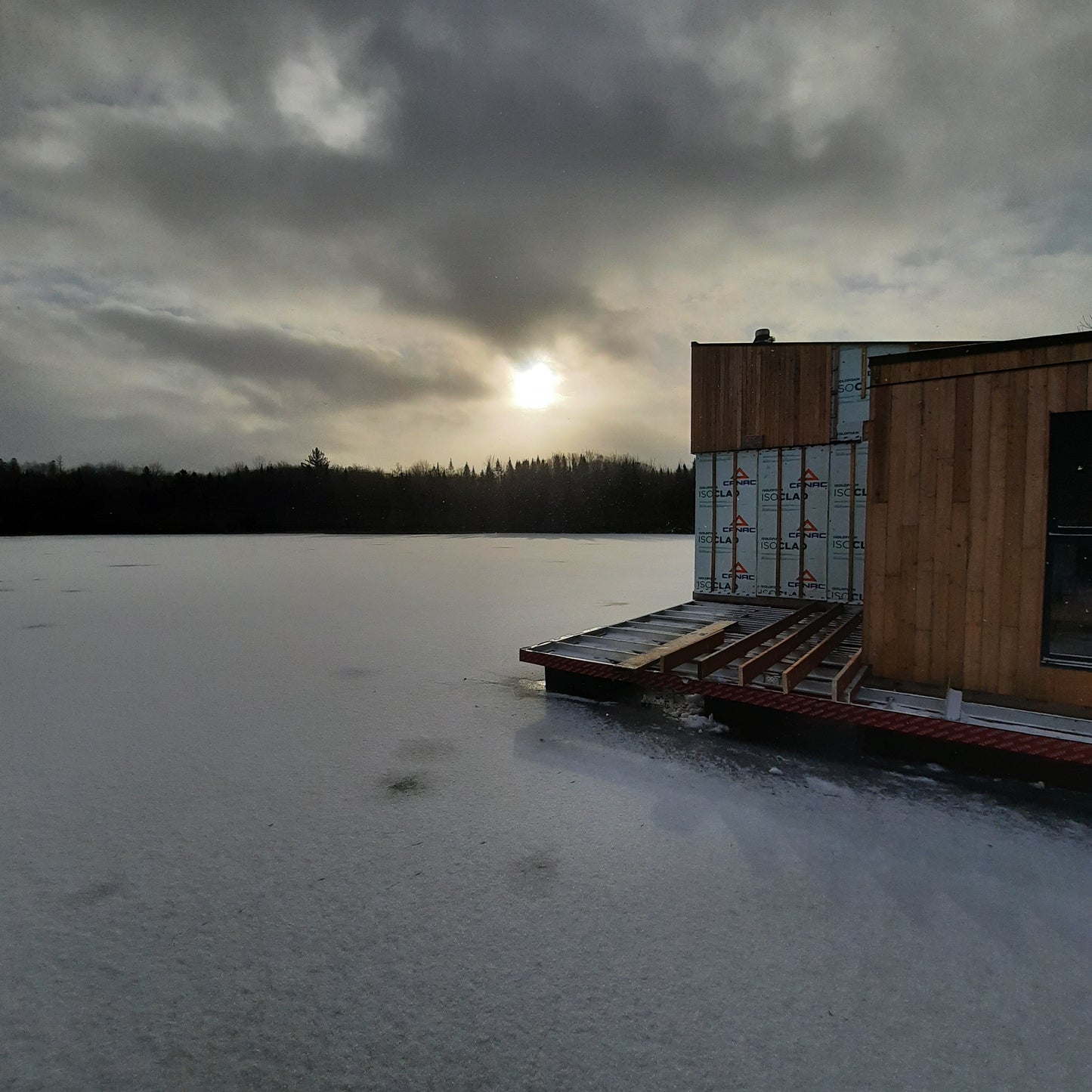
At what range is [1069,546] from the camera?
324 inches

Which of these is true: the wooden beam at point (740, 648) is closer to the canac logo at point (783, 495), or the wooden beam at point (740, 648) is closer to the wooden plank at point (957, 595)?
the wooden plank at point (957, 595)

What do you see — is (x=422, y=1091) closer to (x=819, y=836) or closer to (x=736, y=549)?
(x=819, y=836)

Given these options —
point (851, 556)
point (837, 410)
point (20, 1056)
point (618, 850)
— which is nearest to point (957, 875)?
point (618, 850)

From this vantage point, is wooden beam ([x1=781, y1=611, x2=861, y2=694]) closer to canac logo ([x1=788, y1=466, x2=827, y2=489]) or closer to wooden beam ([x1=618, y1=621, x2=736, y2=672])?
wooden beam ([x1=618, y1=621, x2=736, y2=672])

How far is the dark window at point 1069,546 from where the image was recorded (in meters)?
4.22

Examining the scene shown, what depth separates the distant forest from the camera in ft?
174

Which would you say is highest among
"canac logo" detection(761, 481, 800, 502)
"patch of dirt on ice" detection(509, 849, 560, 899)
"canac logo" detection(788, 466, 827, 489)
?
"canac logo" detection(788, 466, 827, 489)

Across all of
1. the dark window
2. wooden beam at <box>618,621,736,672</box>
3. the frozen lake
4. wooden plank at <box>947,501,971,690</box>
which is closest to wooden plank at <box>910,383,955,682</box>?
wooden plank at <box>947,501,971,690</box>

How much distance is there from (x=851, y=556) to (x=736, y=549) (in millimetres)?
1708

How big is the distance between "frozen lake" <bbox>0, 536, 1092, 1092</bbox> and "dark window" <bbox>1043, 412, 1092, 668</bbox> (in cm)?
154

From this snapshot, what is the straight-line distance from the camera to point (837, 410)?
9070 mm

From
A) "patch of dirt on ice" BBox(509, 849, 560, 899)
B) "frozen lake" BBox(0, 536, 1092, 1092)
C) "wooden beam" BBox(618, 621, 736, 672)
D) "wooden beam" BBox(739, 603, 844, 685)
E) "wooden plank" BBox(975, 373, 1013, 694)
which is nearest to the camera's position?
"frozen lake" BBox(0, 536, 1092, 1092)

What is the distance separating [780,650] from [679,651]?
3.28 feet

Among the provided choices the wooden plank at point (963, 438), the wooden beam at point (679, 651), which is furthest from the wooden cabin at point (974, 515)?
the wooden beam at point (679, 651)
